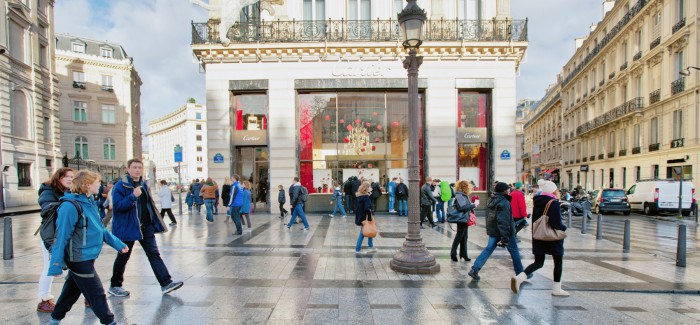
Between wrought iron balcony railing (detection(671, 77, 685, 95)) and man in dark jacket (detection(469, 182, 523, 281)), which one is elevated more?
wrought iron balcony railing (detection(671, 77, 685, 95))

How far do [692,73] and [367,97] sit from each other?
2288cm

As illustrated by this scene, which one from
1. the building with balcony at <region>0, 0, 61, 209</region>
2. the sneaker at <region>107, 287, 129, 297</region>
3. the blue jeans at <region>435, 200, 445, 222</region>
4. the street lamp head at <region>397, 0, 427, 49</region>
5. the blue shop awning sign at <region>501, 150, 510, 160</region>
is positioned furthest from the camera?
the building with balcony at <region>0, 0, 61, 209</region>

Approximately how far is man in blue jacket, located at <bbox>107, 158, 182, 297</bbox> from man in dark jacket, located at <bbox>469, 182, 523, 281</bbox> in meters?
4.83

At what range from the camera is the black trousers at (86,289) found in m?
3.48

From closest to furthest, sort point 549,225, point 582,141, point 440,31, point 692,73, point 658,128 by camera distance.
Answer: point 549,225
point 440,31
point 692,73
point 658,128
point 582,141

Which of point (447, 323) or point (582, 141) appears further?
point (582, 141)

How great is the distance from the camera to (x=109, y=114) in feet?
140

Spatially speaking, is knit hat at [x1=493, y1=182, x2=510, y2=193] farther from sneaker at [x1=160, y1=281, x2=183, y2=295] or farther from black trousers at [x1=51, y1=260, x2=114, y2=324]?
black trousers at [x1=51, y1=260, x2=114, y2=324]

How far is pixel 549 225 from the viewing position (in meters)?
5.10

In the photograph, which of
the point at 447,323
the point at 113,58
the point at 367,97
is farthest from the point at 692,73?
the point at 113,58

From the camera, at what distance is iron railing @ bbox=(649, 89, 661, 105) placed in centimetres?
2717

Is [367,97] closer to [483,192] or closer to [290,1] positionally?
[290,1]

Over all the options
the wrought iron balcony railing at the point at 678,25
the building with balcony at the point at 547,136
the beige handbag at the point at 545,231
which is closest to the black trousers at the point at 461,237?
the beige handbag at the point at 545,231

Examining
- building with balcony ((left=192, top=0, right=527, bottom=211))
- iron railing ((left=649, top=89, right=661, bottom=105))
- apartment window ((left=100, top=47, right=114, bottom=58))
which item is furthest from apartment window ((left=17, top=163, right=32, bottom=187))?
iron railing ((left=649, top=89, right=661, bottom=105))
